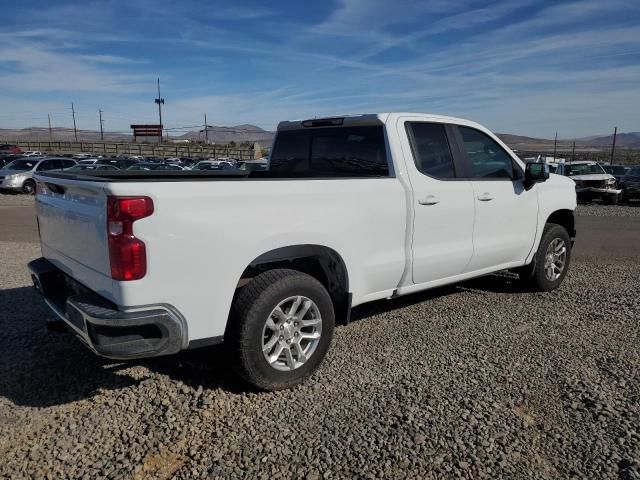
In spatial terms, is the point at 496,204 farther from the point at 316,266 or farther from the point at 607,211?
the point at 607,211

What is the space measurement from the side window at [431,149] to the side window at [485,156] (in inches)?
12.3

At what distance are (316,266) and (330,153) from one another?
1.33 metres

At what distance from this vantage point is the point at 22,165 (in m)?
23.1

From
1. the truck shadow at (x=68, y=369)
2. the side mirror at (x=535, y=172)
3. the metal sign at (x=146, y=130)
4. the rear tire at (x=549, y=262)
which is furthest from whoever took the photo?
the metal sign at (x=146, y=130)

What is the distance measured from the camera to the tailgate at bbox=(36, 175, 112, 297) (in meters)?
3.08

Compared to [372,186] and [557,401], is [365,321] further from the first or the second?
[557,401]

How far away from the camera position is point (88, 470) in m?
2.84

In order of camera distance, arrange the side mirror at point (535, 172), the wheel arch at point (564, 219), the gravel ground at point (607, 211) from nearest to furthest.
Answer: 1. the side mirror at point (535, 172)
2. the wheel arch at point (564, 219)
3. the gravel ground at point (607, 211)

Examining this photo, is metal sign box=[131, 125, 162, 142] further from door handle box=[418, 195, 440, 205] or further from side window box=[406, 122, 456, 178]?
door handle box=[418, 195, 440, 205]

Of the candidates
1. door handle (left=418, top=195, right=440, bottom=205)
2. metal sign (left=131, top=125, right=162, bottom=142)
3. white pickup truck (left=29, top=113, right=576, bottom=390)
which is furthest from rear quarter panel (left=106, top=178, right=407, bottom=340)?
metal sign (left=131, top=125, right=162, bottom=142)

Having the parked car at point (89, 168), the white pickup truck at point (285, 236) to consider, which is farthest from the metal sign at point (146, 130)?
the white pickup truck at point (285, 236)

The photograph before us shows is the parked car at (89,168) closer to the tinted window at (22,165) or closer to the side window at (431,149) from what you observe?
the tinted window at (22,165)

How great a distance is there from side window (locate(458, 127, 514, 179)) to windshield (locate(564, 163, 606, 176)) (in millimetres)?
17419

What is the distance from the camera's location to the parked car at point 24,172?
21.2 meters
